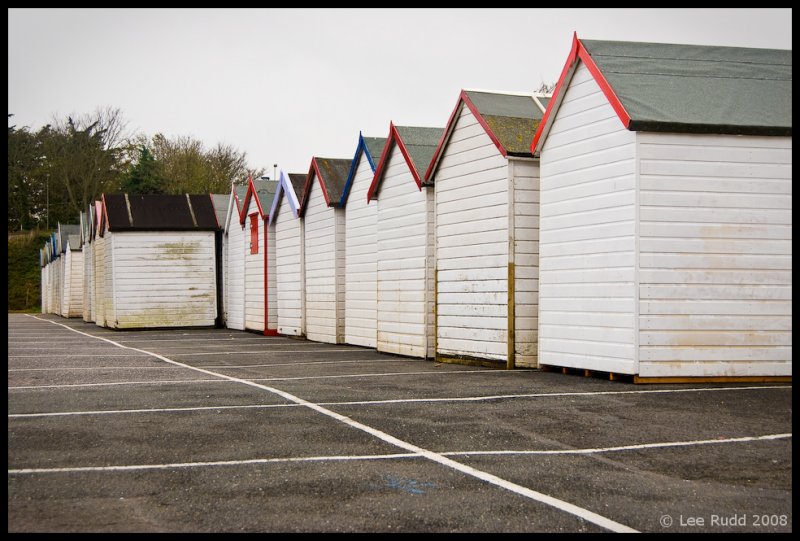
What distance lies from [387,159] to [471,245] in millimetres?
3877

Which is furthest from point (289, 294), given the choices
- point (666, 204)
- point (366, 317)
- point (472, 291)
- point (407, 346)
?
point (666, 204)

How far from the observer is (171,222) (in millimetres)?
31344

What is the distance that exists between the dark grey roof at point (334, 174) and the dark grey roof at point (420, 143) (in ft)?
11.7

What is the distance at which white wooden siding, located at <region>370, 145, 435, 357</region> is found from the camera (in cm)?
1711

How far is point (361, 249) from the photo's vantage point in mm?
20359

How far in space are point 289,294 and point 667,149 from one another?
1438 centimetres

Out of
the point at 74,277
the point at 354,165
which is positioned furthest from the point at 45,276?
the point at 354,165

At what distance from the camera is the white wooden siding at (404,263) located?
17.1m

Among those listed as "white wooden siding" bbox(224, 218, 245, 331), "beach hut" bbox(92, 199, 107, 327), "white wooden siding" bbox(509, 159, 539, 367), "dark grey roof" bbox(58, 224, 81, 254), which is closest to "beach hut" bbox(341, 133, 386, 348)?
"white wooden siding" bbox(509, 159, 539, 367)

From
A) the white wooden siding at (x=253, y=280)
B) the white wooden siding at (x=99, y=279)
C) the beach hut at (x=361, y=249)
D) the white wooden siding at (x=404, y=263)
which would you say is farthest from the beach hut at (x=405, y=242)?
the white wooden siding at (x=99, y=279)

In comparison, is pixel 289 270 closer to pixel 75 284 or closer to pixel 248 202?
pixel 248 202

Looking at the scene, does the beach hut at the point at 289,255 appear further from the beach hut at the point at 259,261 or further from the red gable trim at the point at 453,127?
the red gable trim at the point at 453,127

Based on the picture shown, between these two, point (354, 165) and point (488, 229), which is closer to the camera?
point (488, 229)
